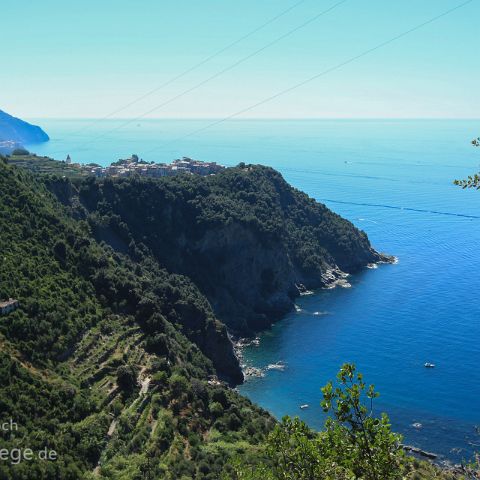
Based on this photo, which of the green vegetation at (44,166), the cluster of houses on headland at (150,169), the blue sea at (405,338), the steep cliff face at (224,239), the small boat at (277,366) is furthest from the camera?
the cluster of houses on headland at (150,169)

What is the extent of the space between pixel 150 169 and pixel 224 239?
81.8 feet

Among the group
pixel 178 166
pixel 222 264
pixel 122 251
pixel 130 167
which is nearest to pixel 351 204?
pixel 178 166

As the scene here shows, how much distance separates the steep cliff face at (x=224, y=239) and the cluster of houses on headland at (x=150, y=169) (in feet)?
35.2

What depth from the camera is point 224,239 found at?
72.4m

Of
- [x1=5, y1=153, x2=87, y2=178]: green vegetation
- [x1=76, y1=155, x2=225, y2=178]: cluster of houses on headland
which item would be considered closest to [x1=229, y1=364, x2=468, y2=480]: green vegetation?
[x1=5, y1=153, x2=87, y2=178]: green vegetation

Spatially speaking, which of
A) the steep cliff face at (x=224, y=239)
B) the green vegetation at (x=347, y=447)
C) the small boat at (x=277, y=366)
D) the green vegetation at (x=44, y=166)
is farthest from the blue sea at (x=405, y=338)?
the green vegetation at (x=347, y=447)

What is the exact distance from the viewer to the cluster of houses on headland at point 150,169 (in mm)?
84000

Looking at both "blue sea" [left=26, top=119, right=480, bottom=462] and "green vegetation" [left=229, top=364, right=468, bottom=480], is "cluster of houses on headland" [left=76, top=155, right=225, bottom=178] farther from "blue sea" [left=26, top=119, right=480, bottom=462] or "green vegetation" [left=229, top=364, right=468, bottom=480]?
"green vegetation" [left=229, top=364, right=468, bottom=480]

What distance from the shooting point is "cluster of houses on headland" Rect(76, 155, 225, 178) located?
276 feet

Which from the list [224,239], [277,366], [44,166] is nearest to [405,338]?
[277,366]

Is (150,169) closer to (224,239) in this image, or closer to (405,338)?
(224,239)

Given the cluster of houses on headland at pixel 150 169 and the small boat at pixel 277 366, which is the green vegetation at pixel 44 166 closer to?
the cluster of houses on headland at pixel 150 169

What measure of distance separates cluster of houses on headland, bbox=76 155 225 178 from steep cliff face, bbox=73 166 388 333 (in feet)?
35.2

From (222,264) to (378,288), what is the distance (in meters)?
23.2
